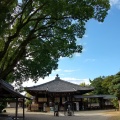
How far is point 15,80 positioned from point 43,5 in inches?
469

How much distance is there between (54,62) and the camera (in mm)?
21578

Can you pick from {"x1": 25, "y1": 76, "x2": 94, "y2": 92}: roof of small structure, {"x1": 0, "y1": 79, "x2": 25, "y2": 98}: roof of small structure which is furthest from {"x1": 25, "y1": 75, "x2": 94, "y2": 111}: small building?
{"x1": 0, "y1": 79, "x2": 25, "y2": 98}: roof of small structure

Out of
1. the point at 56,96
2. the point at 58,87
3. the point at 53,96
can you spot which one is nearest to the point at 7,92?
the point at 53,96

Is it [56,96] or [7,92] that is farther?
[56,96]

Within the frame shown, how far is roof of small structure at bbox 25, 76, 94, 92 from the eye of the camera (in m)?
46.9

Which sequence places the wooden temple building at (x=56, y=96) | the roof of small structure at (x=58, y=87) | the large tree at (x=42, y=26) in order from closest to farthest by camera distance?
the large tree at (x=42, y=26), the wooden temple building at (x=56, y=96), the roof of small structure at (x=58, y=87)

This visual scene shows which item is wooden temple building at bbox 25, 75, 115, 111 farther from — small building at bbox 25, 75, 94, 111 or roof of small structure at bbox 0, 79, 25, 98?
roof of small structure at bbox 0, 79, 25, 98

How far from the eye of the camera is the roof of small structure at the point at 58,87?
154ft

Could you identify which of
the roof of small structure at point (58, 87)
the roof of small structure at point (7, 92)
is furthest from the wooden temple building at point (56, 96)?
the roof of small structure at point (7, 92)

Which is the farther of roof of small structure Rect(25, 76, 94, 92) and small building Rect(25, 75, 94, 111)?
roof of small structure Rect(25, 76, 94, 92)

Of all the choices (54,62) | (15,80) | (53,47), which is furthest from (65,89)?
Answer: (53,47)

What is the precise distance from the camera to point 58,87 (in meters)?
49.2

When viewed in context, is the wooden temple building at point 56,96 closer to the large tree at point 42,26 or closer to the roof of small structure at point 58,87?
the roof of small structure at point 58,87

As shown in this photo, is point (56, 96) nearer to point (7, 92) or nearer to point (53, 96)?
point (53, 96)
